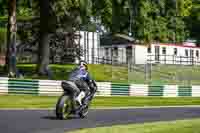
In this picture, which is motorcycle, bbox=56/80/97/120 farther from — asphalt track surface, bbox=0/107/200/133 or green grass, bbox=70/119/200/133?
green grass, bbox=70/119/200/133

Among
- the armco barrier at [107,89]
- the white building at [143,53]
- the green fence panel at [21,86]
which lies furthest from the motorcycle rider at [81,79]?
the white building at [143,53]

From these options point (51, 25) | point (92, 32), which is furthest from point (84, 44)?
point (51, 25)

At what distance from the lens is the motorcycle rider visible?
1730 centimetres

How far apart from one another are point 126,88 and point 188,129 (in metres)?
22.5

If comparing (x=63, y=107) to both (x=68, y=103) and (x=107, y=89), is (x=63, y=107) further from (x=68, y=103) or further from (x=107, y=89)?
(x=107, y=89)

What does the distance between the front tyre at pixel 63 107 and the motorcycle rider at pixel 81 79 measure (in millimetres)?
383

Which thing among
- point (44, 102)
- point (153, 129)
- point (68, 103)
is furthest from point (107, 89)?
point (153, 129)

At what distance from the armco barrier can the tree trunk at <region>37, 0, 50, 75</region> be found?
6.31 meters

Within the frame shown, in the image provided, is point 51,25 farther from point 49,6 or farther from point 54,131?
point 54,131

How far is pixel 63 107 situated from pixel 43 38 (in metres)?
24.6

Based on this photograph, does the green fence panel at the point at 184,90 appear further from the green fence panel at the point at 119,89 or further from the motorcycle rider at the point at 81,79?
the motorcycle rider at the point at 81,79

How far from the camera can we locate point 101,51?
6756 cm

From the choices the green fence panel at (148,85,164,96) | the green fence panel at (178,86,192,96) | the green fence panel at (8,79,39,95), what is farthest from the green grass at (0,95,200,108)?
the green fence panel at (178,86,192,96)

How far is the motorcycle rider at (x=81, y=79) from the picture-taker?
17.3m
